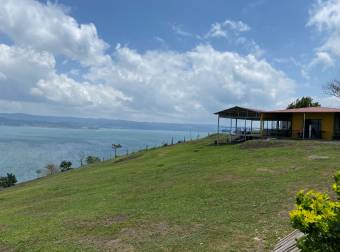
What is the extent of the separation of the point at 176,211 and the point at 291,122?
30.6 metres

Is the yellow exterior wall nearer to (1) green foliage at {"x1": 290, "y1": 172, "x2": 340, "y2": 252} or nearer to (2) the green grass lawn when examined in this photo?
(2) the green grass lawn

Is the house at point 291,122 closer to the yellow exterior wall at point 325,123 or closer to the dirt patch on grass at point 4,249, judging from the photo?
the yellow exterior wall at point 325,123

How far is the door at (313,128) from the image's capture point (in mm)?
37375

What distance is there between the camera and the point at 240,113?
4334 cm

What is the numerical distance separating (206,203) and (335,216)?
9416mm

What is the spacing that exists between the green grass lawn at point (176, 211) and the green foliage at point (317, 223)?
444cm

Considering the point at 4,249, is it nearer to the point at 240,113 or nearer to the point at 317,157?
the point at 317,157

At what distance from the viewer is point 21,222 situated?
575 inches

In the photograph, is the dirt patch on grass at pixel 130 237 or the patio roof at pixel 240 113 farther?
the patio roof at pixel 240 113

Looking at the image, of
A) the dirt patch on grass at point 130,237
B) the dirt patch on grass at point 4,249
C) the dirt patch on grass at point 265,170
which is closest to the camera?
the dirt patch on grass at point 130,237

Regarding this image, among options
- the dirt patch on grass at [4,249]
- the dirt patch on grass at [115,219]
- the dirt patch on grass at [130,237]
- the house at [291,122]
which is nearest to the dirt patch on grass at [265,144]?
the house at [291,122]

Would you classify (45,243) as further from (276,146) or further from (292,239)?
(276,146)

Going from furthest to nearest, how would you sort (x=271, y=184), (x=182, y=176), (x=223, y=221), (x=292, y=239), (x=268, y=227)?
(x=182, y=176), (x=271, y=184), (x=223, y=221), (x=268, y=227), (x=292, y=239)

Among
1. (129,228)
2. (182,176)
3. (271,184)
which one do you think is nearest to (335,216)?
(129,228)
